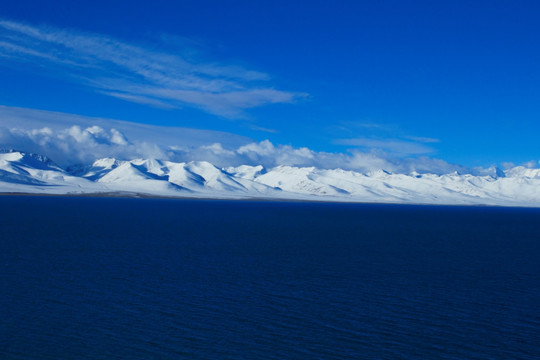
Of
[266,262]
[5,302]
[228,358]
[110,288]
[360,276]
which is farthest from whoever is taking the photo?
[266,262]

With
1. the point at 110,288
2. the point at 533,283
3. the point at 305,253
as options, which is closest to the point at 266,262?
the point at 305,253

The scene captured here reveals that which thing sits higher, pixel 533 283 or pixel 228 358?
pixel 533 283

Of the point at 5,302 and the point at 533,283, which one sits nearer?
the point at 5,302

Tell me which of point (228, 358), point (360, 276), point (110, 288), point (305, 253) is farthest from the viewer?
point (305, 253)

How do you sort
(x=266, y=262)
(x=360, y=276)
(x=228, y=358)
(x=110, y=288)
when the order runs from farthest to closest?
(x=266, y=262) → (x=360, y=276) → (x=110, y=288) → (x=228, y=358)

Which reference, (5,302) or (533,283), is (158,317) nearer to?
(5,302)

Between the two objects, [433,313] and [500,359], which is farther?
[433,313]

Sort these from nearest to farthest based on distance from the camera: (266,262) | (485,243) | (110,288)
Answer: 1. (110,288)
2. (266,262)
3. (485,243)

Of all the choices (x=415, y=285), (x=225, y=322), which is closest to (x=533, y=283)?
(x=415, y=285)

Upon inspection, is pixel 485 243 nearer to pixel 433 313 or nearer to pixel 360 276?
pixel 360 276
